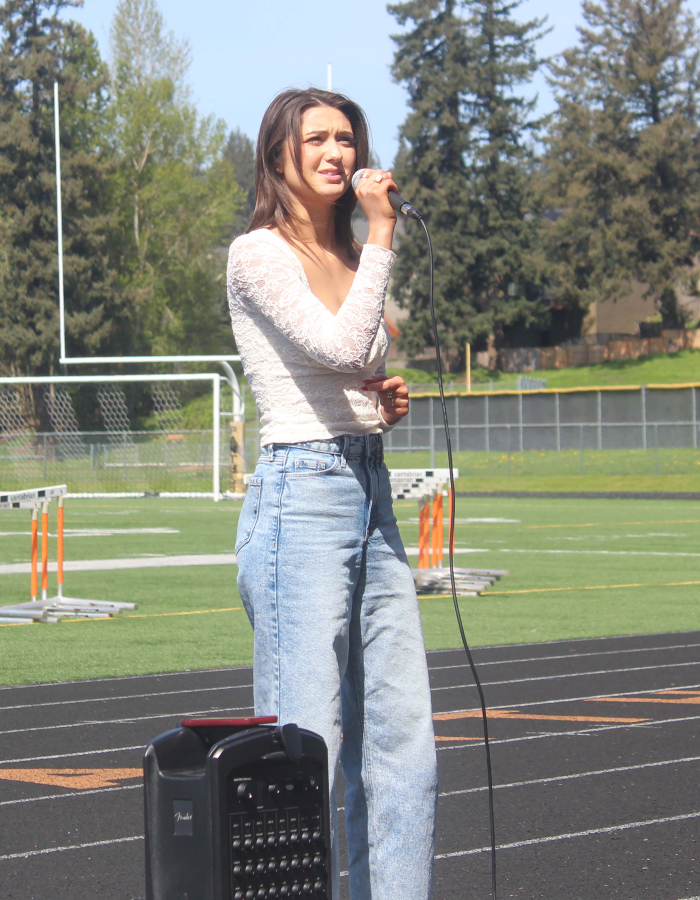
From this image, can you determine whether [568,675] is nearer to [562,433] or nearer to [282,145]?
[282,145]

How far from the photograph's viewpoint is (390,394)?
2764 mm

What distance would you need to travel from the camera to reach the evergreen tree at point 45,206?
55656 millimetres

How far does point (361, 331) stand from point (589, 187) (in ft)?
228

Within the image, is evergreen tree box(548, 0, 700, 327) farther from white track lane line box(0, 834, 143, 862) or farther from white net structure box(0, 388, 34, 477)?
white track lane line box(0, 834, 143, 862)

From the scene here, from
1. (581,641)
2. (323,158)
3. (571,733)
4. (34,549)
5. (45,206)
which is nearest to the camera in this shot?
(323,158)

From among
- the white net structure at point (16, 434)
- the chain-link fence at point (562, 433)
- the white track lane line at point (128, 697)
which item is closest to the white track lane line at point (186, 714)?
the white track lane line at point (128, 697)

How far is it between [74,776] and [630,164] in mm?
66723

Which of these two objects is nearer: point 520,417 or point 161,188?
point 520,417

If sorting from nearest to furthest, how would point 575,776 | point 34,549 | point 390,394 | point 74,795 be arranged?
point 390,394 → point 74,795 → point 575,776 → point 34,549

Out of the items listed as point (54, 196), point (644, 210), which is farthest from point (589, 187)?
point (54, 196)

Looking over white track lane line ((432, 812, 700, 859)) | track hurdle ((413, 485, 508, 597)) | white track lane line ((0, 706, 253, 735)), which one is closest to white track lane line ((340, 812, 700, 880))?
white track lane line ((432, 812, 700, 859))

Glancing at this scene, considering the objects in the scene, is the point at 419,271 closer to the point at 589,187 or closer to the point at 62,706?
the point at 589,187

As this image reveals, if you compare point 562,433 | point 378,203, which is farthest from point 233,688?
point 562,433

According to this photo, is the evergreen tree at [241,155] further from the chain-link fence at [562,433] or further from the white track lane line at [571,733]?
the white track lane line at [571,733]
